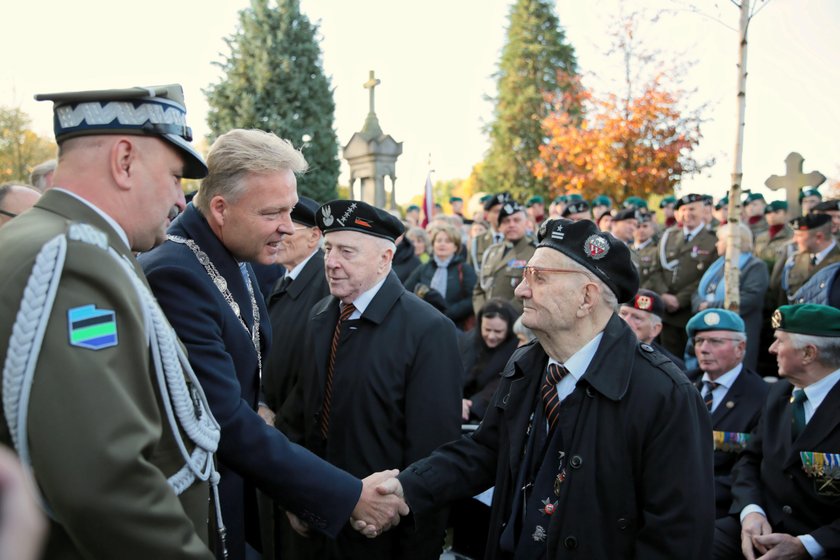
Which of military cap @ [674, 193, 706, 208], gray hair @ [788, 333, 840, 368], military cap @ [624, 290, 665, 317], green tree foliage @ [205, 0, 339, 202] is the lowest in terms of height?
military cap @ [624, 290, 665, 317]

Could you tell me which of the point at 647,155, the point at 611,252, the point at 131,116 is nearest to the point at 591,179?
the point at 647,155

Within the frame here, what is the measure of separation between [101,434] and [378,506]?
72.3 inches

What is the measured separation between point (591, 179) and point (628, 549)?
19.9 meters

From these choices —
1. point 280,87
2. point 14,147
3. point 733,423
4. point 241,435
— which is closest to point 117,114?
point 241,435

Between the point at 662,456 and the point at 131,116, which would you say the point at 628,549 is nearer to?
the point at 662,456

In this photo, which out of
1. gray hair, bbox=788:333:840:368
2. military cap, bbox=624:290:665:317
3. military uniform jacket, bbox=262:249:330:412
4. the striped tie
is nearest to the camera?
the striped tie

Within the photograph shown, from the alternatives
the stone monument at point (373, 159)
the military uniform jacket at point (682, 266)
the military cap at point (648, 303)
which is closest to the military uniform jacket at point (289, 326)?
the military cap at point (648, 303)

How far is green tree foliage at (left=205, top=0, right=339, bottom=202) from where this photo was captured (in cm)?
2359

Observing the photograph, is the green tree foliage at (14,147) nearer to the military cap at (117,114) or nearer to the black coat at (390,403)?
the black coat at (390,403)

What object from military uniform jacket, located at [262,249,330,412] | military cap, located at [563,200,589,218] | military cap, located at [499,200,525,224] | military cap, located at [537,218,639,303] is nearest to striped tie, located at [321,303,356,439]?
military uniform jacket, located at [262,249,330,412]

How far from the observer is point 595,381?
2814mm

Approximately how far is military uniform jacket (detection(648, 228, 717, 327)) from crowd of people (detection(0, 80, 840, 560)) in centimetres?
406

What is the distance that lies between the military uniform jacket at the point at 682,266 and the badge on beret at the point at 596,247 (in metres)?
6.72

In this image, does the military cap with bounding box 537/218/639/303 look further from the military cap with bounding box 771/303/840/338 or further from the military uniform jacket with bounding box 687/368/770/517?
the military uniform jacket with bounding box 687/368/770/517
